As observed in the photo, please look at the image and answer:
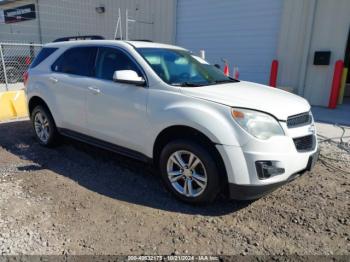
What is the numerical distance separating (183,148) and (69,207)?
4.57ft

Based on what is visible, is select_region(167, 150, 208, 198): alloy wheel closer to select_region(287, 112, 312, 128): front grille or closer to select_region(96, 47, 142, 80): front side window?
select_region(287, 112, 312, 128): front grille

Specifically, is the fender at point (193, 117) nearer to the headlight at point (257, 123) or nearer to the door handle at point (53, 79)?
the headlight at point (257, 123)

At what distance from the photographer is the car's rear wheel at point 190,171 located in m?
3.03

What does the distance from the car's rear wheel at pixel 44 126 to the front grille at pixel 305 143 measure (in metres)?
3.72

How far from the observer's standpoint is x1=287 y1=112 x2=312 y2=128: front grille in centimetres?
306

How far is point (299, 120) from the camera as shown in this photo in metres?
3.21

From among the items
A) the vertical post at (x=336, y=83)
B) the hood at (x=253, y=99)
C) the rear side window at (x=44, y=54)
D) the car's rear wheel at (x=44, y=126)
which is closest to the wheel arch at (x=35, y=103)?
the car's rear wheel at (x=44, y=126)

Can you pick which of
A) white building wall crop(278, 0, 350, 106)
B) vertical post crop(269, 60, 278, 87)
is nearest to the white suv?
vertical post crop(269, 60, 278, 87)

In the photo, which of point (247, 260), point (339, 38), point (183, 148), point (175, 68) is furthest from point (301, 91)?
point (247, 260)

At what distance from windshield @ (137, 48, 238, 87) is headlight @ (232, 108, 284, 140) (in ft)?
2.66

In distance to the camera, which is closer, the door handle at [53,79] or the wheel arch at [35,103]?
the door handle at [53,79]

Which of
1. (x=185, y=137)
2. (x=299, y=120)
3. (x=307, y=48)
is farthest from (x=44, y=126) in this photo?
(x=307, y=48)

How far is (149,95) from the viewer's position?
343 centimetres

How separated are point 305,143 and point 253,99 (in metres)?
0.74
